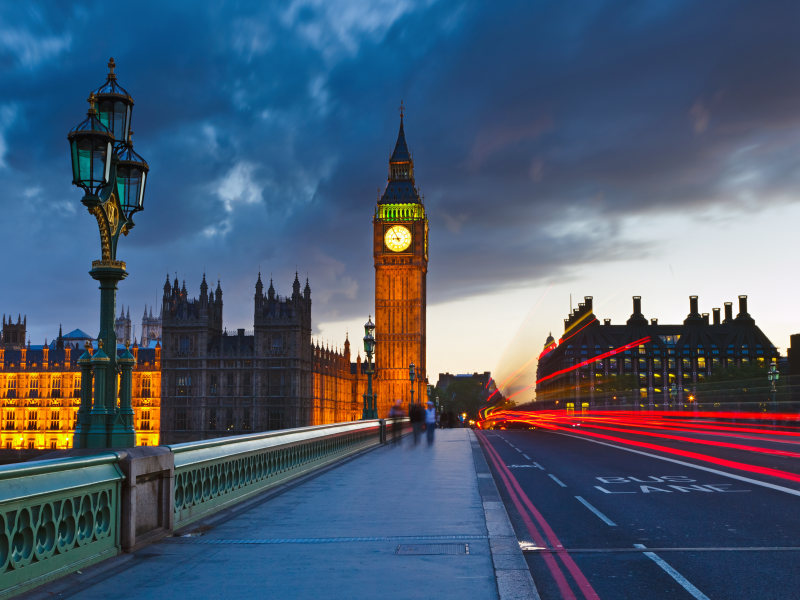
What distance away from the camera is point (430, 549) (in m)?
9.07

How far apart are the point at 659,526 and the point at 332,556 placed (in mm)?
5163

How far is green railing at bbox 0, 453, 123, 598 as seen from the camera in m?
6.48

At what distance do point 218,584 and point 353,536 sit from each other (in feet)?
9.32

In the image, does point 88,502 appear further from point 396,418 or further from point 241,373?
point 241,373

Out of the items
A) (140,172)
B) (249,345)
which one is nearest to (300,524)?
(140,172)

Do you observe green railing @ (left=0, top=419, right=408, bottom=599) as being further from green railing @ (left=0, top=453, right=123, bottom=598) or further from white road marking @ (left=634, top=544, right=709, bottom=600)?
white road marking @ (left=634, top=544, right=709, bottom=600)

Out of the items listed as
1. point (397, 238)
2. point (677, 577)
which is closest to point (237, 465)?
point (677, 577)

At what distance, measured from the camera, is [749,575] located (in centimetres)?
796

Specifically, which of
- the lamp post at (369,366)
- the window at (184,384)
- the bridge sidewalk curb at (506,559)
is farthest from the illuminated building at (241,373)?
the bridge sidewalk curb at (506,559)

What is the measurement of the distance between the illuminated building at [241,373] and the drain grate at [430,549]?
11670cm

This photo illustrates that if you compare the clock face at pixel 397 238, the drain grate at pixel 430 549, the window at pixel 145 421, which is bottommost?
the window at pixel 145 421

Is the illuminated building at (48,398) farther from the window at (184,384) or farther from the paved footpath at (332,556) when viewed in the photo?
the paved footpath at (332,556)

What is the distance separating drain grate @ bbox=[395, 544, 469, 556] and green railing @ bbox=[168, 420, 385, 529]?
3229 millimetres

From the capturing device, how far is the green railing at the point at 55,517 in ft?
21.3
